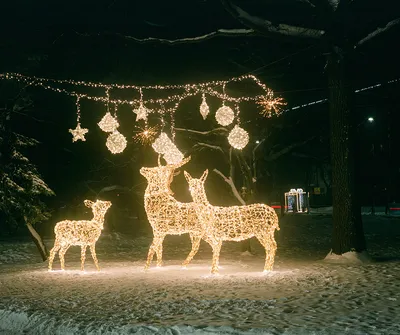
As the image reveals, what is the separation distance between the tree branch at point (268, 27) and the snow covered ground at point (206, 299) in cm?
544

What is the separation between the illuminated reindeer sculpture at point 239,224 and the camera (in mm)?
11305

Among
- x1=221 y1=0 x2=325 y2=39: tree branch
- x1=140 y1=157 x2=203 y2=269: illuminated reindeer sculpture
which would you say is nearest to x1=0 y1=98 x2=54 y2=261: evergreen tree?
x1=140 y1=157 x2=203 y2=269: illuminated reindeer sculpture

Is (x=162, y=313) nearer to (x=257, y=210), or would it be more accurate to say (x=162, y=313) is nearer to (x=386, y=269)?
(x=257, y=210)

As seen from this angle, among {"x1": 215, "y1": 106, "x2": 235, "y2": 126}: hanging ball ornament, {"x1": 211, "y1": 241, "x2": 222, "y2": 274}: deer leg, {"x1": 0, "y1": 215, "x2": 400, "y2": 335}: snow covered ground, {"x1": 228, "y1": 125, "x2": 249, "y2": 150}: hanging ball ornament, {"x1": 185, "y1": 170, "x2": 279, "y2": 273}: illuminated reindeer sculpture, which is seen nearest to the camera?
{"x1": 0, "y1": 215, "x2": 400, "y2": 335}: snow covered ground

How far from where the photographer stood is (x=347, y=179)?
12922 millimetres

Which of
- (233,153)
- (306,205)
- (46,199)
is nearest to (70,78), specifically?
(46,199)

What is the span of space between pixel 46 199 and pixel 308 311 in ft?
61.3

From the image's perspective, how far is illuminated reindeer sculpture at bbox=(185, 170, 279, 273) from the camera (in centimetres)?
1130

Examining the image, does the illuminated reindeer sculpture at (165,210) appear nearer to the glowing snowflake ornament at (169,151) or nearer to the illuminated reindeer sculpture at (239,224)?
the glowing snowflake ornament at (169,151)

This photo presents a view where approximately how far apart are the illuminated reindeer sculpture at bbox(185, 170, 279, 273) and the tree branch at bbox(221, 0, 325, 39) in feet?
14.3

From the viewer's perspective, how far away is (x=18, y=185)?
1656 cm

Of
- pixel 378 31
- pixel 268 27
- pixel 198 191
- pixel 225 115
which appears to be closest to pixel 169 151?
pixel 198 191

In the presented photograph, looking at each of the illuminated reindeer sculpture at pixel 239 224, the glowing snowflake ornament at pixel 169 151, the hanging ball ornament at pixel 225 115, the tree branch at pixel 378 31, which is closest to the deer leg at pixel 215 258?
the illuminated reindeer sculpture at pixel 239 224

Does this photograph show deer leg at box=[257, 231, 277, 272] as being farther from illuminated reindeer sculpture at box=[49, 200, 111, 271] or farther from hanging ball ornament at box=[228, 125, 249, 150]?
illuminated reindeer sculpture at box=[49, 200, 111, 271]
